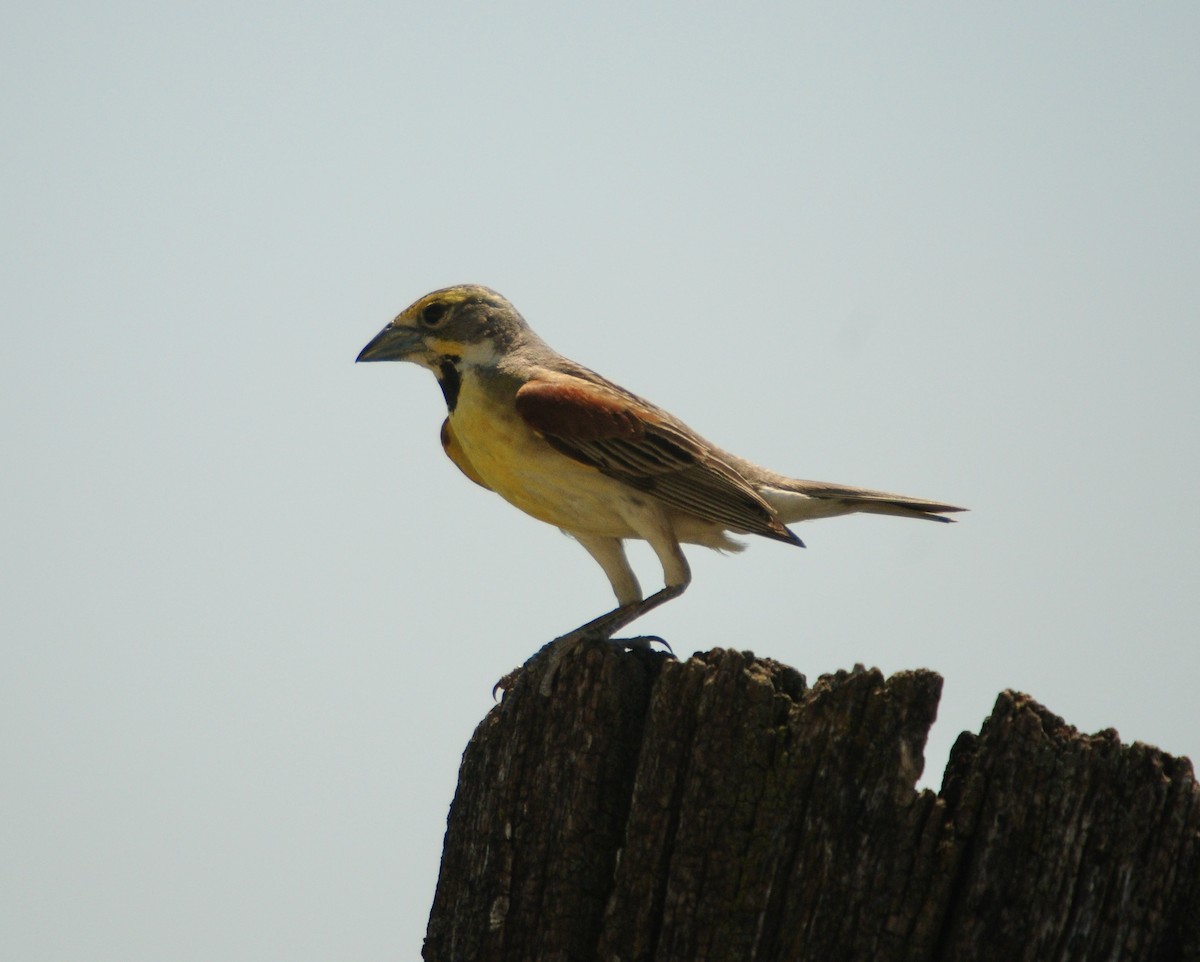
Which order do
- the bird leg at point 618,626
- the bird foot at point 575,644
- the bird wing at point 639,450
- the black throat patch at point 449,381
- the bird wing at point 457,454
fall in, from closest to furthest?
the bird foot at point 575,644 → the bird leg at point 618,626 → the bird wing at point 639,450 → the black throat patch at point 449,381 → the bird wing at point 457,454

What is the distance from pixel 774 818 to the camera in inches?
153

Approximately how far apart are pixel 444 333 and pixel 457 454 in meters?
0.67

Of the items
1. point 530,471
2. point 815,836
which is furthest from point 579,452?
point 815,836

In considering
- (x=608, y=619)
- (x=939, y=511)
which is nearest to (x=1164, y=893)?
(x=608, y=619)

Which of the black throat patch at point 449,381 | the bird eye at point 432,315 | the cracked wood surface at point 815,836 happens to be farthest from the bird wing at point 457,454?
the cracked wood surface at point 815,836

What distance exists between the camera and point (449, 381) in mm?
7312

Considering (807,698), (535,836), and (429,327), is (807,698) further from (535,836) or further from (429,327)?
(429,327)

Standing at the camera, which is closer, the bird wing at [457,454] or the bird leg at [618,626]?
the bird leg at [618,626]

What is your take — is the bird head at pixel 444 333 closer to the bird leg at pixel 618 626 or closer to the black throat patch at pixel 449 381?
the black throat patch at pixel 449 381

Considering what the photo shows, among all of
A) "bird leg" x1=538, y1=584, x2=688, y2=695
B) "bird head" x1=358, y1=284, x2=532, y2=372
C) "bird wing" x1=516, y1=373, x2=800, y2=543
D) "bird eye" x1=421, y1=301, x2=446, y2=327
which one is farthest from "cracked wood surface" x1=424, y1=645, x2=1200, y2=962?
"bird eye" x1=421, y1=301, x2=446, y2=327

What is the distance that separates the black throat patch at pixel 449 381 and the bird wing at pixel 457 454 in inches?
5.2

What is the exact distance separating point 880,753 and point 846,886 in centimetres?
38

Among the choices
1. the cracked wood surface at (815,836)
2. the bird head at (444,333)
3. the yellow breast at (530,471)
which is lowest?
the cracked wood surface at (815,836)

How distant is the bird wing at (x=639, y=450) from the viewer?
263 inches
